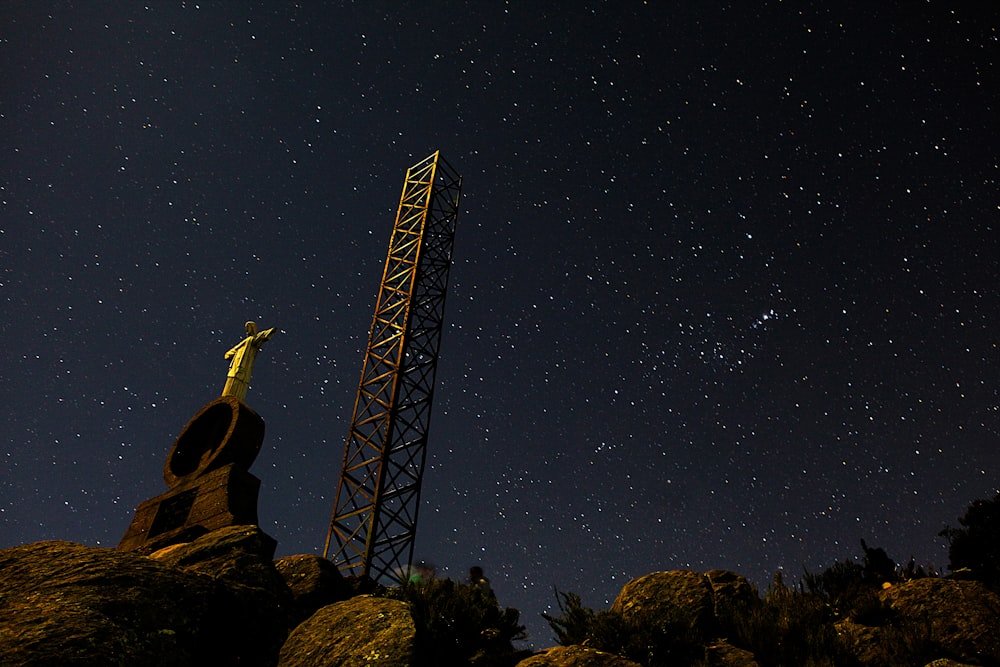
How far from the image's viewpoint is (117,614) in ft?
19.4

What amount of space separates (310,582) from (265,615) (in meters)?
1.16

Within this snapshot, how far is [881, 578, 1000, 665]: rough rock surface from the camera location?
→ 264 inches

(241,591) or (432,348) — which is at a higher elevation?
(432,348)

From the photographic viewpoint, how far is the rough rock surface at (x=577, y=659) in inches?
252

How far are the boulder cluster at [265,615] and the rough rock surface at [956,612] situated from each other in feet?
0.05

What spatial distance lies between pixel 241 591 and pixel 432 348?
508 inches

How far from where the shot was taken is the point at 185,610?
21.1ft

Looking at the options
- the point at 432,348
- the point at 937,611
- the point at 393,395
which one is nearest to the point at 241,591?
the point at 937,611

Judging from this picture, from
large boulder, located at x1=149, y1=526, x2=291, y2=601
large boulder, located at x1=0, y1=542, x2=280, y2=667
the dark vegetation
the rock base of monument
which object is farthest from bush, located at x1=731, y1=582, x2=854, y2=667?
the rock base of monument

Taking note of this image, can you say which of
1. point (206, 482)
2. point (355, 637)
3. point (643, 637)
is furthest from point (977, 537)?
point (206, 482)

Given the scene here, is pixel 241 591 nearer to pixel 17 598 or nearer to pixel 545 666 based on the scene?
pixel 17 598

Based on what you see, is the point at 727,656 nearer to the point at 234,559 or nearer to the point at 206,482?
the point at 234,559

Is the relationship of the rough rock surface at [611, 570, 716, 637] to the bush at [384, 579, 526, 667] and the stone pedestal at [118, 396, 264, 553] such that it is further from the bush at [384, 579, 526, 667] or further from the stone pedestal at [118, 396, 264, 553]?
the stone pedestal at [118, 396, 264, 553]

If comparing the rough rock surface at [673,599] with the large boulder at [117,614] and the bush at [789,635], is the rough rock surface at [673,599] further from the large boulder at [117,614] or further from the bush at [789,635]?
the large boulder at [117,614]
